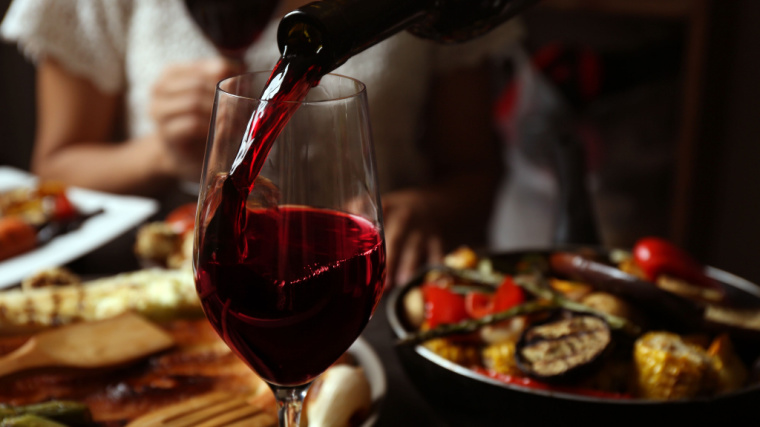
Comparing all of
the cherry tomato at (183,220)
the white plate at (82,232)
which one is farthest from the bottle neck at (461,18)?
the white plate at (82,232)

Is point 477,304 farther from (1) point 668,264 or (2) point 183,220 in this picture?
(2) point 183,220

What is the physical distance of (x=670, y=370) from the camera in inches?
23.7

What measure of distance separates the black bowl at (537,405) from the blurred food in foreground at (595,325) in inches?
0.8

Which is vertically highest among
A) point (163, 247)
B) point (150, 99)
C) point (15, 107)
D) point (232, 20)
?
point (232, 20)

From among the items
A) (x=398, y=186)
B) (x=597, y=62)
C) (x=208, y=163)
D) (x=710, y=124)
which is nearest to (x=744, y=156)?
(x=710, y=124)

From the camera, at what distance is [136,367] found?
71 cm

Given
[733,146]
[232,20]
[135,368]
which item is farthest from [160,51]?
[733,146]

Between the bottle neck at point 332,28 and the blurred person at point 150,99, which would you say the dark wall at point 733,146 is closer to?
the blurred person at point 150,99

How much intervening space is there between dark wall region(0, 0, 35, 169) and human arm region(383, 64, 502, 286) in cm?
179

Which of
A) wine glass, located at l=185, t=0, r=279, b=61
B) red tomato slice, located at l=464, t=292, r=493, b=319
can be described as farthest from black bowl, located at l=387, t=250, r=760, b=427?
wine glass, located at l=185, t=0, r=279, b=61

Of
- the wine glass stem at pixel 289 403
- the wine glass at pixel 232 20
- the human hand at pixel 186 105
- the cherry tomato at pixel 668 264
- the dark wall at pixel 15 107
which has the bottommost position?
the dark wall at pixel 15 107

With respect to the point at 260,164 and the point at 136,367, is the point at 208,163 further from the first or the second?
the point at 136,367

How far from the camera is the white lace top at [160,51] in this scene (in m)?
1.80

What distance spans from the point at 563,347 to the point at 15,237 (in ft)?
3.10
